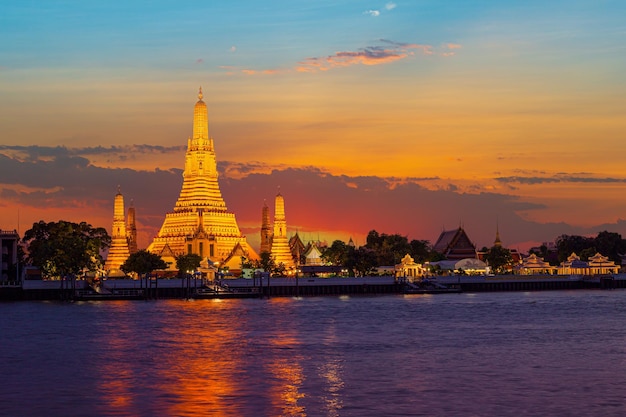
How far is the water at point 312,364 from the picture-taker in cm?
4222

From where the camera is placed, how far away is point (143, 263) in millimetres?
157250

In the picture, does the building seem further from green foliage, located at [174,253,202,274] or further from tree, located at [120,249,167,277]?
green foliage, located at [174,253,202,274]

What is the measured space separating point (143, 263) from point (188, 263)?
324 inches

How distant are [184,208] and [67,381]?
13393 centimetres

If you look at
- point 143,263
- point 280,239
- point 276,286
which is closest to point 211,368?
point 276,286

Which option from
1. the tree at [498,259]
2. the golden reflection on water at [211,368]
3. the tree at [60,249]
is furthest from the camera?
the tree at [498,259]

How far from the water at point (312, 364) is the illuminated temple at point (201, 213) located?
80.0 m

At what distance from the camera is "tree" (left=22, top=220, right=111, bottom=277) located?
404 ft

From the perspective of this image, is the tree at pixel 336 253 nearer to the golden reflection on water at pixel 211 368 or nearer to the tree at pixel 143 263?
the tree at pixel 143 263

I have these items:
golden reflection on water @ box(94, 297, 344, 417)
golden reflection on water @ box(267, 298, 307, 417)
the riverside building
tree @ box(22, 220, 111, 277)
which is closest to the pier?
tree @ box(22, 220, 111, 277)

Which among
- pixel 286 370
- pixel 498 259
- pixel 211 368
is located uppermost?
pixel 498 259

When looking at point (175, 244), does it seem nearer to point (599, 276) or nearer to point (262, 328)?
point (599, 276)

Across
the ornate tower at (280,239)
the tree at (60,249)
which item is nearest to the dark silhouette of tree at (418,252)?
the ornate tower at (280,239)

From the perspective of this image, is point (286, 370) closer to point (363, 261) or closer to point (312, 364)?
point (312, 364)
